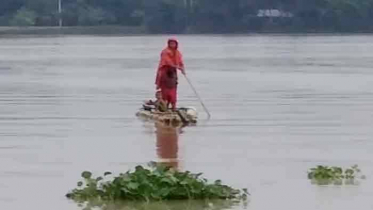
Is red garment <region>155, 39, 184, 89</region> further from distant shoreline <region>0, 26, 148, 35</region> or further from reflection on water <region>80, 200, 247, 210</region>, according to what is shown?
distant shoreline <region>0, 26, 148, 35</region>

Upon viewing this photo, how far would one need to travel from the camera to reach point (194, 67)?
44594 mm

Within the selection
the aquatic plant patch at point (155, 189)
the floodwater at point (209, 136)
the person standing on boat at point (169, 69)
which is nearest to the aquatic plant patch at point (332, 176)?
the floodwater at point (209, 136)

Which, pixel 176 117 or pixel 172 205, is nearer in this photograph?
pixel 172 205

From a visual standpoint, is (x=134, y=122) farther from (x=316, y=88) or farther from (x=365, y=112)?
(x=316, y=88)

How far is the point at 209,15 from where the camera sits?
381 ft

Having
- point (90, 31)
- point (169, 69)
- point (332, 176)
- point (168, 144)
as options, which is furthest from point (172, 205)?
point (90, 31)

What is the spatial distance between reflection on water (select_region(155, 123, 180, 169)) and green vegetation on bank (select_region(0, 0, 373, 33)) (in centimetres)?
9222

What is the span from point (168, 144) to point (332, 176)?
13.0 ft

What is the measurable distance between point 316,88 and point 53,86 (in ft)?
19.0

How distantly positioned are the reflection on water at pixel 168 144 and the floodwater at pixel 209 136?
0.04 ft

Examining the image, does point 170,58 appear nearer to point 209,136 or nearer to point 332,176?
point 209,136

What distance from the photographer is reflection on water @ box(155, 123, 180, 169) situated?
16219mm

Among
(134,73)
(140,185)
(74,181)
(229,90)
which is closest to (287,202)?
(140,185)

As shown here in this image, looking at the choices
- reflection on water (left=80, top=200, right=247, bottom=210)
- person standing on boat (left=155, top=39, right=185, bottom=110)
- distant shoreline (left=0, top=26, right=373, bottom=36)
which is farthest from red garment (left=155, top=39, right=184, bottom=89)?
distant shoreline (left=0, top=26, right=373, bottom=36)
